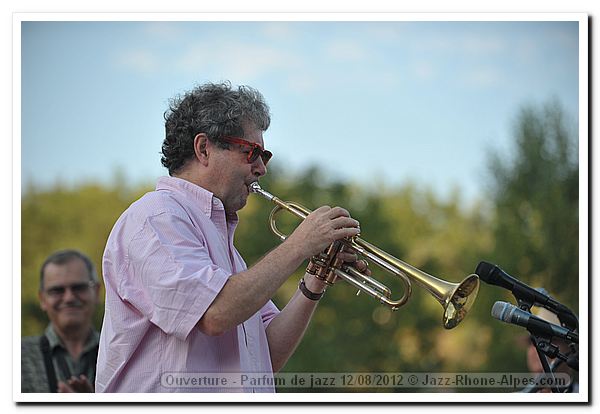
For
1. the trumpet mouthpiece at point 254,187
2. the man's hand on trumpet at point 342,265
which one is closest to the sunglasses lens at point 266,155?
the trumpet mouthpiece at point 254,187

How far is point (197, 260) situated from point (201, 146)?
0.56 meters

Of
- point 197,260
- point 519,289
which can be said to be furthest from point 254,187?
point 519,289

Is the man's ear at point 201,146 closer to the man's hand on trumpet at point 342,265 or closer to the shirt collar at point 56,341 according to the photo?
the man's hand on trumpet at point 342,265

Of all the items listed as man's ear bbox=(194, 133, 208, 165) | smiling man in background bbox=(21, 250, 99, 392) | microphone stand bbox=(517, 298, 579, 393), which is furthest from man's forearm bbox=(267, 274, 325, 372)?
smiling man in background bbox=(21, 250, 99, 392)

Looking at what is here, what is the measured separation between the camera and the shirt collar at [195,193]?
342 cm

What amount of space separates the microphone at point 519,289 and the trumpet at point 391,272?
0.27 ft

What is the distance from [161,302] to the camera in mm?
3107

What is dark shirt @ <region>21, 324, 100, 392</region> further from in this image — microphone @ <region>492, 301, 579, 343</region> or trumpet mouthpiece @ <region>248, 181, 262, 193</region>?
microphone @ <region>492, 301, 579, 343</region>

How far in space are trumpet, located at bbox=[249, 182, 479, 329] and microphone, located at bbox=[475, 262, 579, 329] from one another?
8 centimetres

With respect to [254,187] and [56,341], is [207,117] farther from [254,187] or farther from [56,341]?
[56,341]

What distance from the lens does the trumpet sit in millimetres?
3570

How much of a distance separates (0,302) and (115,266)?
1.05 metres
